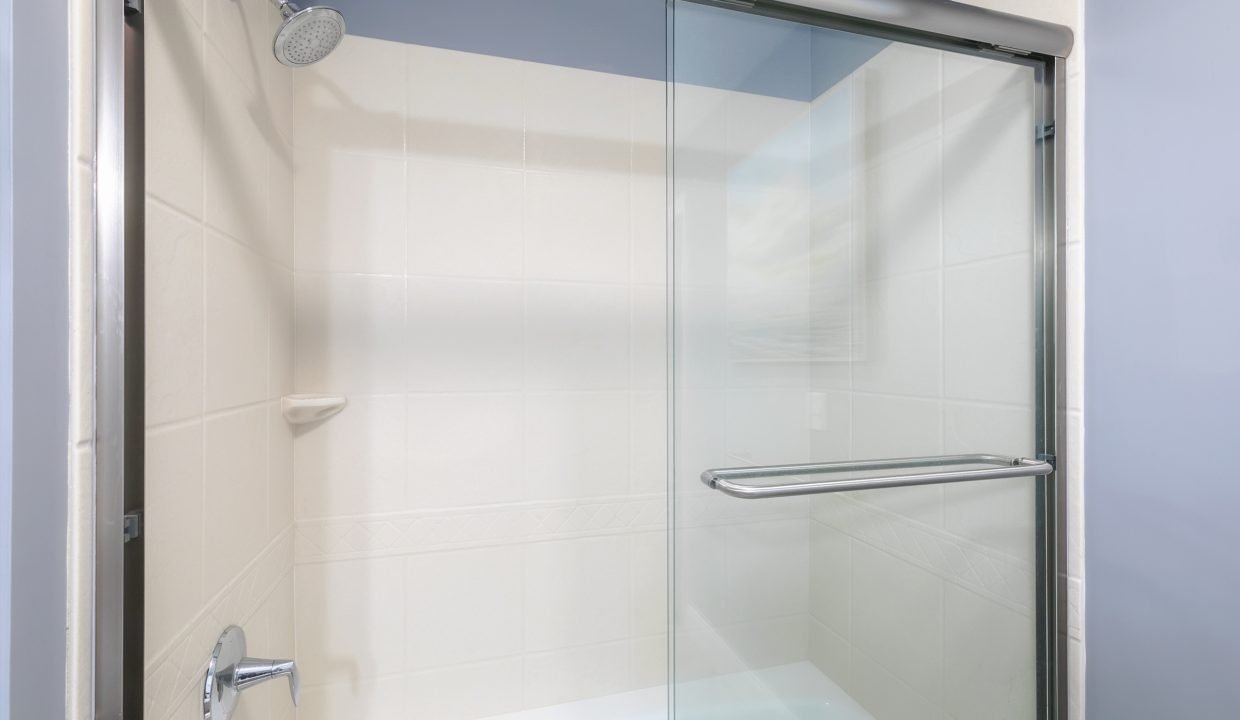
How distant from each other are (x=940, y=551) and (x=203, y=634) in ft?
3.63

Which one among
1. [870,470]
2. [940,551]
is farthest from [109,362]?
[940,551]

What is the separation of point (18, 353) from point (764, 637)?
0.90 metres

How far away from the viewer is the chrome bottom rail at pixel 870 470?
30.2 inches

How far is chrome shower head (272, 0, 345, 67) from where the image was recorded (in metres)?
0.76

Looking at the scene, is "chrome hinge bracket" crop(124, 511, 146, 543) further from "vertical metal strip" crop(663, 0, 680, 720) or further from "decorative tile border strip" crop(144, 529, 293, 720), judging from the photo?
"vertical metal strip" crop(663, 0, 680, 720)

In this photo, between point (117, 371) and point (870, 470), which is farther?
point (870, 470)

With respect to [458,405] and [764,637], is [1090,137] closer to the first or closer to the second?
[764,637]

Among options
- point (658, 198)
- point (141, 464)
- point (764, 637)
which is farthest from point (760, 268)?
point (141, 464)

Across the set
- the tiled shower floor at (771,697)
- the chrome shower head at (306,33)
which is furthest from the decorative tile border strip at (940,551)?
the chrome shower head at (306,33)

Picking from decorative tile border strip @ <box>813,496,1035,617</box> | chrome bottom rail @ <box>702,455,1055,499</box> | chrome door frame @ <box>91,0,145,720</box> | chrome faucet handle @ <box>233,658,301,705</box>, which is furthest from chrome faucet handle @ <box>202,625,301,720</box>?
decorative tile border strip @ <box>813,496,1035,617</box>

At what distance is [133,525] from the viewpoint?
563mm

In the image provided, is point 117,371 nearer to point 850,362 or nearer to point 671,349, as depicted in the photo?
point 671,349

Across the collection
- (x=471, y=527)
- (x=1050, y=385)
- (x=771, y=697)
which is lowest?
(x=771, y=697)

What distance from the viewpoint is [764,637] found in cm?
81
